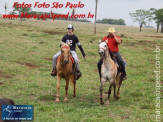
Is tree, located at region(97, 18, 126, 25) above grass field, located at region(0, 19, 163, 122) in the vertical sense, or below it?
above

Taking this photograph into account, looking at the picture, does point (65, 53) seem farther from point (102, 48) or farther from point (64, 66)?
point (102, 48)

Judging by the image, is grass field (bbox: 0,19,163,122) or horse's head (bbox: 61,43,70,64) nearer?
grass field (bbox: 0,19,163,122)

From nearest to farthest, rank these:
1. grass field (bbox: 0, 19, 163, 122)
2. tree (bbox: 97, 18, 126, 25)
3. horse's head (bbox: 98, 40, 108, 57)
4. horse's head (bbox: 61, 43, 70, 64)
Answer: grass field (bbox: 0, 19, 163, 122) < horse's head (bbox: 98, 40, 108, 57) < horse's head (bbox: 61, 43, 70, 64) < tree (bbox: 97, 18, 126, 25)

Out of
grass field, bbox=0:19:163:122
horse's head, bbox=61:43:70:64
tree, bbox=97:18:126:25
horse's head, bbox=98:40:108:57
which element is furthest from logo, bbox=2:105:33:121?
tree, bbox=97:18:126:25

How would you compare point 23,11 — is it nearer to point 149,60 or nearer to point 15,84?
point 149,60

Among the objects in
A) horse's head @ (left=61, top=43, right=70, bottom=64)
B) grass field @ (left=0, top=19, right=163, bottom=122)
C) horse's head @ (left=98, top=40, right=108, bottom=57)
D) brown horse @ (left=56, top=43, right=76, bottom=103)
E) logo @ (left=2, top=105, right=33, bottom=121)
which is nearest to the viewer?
logo @ (left=2, top=105, right=33, bottom=121)

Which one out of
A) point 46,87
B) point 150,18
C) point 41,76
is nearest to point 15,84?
point 46,87

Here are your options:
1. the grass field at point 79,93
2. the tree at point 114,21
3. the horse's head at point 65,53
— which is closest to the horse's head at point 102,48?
the horse's head at point 65,53

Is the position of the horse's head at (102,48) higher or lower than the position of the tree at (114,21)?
lower

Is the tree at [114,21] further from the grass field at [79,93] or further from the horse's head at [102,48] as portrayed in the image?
the horse's head at [102,48]

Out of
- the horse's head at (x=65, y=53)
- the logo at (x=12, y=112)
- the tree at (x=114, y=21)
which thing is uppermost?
the tree at (x=114, y=21)

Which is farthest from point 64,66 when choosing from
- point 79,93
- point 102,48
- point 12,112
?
point 12,112

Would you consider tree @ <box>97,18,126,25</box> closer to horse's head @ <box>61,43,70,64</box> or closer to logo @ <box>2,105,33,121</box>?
horse's head @ <box>61,43,70,64</box>

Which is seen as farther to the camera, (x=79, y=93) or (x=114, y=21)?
(x=114, y=21)
